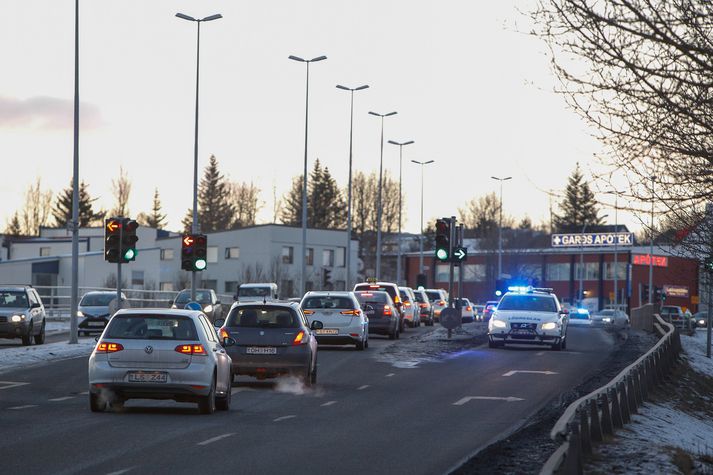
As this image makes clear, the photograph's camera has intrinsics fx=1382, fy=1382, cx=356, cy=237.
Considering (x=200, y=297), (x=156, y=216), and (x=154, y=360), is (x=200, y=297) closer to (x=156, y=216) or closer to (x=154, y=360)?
(x=154, y=360)

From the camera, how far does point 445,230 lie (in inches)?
1491

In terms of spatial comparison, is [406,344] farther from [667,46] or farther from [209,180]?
[209,180]

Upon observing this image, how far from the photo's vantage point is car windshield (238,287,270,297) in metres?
58.4

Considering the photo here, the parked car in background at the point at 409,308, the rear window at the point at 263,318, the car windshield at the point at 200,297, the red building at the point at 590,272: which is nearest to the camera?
the rear window at the point at 263,318

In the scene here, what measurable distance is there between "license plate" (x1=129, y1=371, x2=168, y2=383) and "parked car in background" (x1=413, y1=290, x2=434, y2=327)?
44758 mm

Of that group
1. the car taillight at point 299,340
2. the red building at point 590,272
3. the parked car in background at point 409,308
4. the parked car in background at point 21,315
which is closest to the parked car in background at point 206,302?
the parked car in background at point 409,308

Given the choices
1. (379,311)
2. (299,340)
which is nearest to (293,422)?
(299,340)

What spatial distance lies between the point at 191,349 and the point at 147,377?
68 centimetres

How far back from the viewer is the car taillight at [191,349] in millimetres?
18250

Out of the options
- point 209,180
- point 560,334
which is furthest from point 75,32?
point 209,180

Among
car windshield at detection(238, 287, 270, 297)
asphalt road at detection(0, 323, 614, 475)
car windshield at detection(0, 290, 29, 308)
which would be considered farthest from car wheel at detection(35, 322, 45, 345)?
car windshield at detection(238, 287, 270, 297)

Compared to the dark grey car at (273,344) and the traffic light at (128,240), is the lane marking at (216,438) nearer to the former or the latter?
the dark grey car at (273,344)

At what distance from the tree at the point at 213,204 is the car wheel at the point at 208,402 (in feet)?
419

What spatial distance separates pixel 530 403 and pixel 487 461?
8.41 metres
